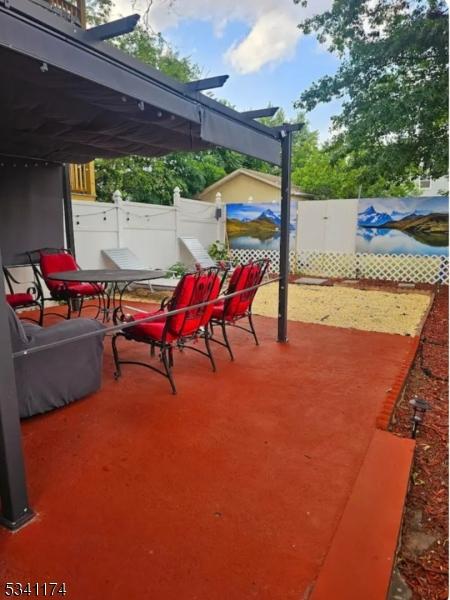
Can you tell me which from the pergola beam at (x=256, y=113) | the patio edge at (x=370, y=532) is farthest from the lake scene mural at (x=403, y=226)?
the patio edge at (x=370, y=532)

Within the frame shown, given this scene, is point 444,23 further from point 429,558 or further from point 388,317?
point 429,558

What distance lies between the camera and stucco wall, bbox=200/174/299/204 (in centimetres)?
1597

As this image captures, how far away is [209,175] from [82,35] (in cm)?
1690

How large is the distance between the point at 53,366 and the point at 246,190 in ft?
48.8

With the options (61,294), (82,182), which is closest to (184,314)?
(61,294)

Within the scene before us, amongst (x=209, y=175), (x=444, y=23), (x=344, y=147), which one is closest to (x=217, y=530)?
(x=444, y=23)

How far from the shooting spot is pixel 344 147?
33.5ft

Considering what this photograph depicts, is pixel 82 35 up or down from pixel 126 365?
up

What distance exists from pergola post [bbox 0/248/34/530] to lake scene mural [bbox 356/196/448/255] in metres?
9.00

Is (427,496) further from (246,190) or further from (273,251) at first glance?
(246,190)

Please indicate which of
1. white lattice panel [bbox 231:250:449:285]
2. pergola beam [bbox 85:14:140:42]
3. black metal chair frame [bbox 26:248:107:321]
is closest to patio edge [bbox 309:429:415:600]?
pergola beam [bbox 85:14:140:42]

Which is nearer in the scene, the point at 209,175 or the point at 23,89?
the point at 23,89

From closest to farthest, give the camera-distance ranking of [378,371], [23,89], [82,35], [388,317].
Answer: [82,35]
[23,89]
[378,371]
[388,317]

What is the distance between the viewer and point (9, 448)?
1643mm
